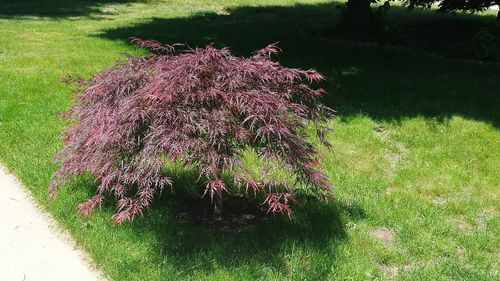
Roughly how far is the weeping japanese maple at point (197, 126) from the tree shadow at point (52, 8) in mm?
16454

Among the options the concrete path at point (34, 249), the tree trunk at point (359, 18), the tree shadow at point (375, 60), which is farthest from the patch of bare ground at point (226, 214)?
the tree trunk at point (359, 18)

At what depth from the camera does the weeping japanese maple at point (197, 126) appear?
4.14m

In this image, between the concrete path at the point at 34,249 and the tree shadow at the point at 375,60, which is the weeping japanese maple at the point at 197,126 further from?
the tree shadow at the point at 375,60

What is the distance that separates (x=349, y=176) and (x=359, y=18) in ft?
29.0

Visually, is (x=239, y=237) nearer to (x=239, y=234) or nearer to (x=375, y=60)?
(x=239, y=234)

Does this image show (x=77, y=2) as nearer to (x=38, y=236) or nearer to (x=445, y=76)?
(x=445, y=76)

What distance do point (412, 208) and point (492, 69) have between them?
7.08 metres

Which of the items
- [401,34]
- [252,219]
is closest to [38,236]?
[252,219]

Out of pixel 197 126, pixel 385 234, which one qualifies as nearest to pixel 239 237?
pixel 197 126

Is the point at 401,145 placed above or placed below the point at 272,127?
below

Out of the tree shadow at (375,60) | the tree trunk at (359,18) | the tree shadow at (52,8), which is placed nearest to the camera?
the tree shadow at (375,60)

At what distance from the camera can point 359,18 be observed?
14188 mm

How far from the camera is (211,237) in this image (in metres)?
4.74

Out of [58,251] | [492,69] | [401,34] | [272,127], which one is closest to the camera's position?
[272,127]
